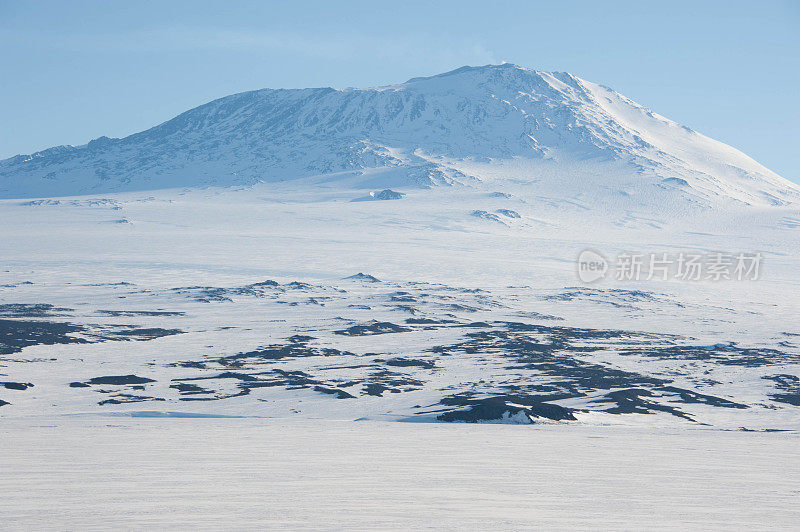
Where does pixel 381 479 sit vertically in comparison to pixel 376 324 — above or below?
above

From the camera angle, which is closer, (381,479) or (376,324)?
(381,479)

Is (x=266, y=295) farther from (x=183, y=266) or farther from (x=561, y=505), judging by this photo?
(x=561, y=505)

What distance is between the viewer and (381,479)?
15633mm

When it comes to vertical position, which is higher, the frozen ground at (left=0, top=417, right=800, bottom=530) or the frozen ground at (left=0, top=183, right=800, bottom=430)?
the frozen ground at (left=0, top=417, right=800, bottom=530)

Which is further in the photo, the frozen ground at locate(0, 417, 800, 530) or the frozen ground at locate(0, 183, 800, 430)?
the frozen ground at locate(0, 183, 800, 430)

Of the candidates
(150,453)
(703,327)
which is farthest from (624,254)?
(150,453)

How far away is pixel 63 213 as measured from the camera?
184125 millimetres

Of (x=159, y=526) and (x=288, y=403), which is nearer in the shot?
(x=159, y=526)

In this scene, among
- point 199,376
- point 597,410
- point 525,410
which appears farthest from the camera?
point 199,376

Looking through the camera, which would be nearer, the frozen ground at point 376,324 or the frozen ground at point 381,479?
the frozen ground at point 381,479

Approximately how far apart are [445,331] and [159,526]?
183 feet

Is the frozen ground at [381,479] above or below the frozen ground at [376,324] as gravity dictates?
above

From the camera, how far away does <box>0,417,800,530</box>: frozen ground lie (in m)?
12.2

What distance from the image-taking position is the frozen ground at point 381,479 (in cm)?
1223
